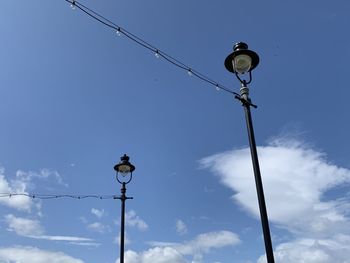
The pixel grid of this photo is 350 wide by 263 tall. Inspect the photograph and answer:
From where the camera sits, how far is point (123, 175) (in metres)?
12.7

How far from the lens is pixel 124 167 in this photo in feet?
41.3

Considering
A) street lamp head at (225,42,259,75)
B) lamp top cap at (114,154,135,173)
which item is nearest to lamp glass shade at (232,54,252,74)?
street lamp head at (225,42,259,75)

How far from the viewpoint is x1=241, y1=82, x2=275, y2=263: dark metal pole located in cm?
579

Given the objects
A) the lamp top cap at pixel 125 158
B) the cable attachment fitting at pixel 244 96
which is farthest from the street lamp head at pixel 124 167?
the cable attachment fitting at pixel 244 96

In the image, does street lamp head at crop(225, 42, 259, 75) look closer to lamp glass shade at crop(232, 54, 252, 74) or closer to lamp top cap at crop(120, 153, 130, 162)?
lamp glass shade at crop(232, 54, 252, 74)

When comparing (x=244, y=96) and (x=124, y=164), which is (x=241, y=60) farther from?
(x=124, y=164)

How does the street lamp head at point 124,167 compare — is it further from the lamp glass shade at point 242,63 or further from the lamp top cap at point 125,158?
the lamp glass shade at point 242,63

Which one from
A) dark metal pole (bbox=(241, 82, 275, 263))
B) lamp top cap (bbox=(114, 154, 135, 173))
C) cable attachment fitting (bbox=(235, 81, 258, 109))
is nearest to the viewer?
dark metal pole (bbox=(241, 82, 275, 263))

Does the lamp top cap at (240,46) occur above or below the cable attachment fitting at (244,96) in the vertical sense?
above

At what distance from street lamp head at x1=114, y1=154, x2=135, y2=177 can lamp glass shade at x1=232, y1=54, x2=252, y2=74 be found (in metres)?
6.33

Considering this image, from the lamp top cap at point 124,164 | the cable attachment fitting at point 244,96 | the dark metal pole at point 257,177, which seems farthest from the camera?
the lamp top cap at point 124,164

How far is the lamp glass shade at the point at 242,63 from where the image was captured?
7320mm

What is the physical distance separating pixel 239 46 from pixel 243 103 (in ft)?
3.88

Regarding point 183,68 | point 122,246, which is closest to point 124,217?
point 122,246
